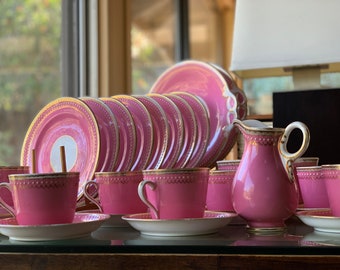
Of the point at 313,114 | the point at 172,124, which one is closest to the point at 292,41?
the point at 313,114

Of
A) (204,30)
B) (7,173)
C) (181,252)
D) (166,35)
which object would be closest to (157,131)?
(7,173)

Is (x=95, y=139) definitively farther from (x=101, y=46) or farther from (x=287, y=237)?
(x=101, y=46)

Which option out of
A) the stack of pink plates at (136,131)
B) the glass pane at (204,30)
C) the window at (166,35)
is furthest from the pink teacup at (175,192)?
the glass pane at (204,30)

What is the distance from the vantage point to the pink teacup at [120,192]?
0.98 metres

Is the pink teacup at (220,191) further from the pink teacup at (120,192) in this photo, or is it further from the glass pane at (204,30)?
the glass pane at (204,30)

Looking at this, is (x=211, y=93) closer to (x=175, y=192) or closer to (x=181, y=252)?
(x=175, y=192)

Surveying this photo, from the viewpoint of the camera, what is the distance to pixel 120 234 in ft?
2.86

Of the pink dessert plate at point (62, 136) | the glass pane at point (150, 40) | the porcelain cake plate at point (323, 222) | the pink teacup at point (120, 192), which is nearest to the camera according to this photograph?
the porcelain cake plate at point (323, 222)

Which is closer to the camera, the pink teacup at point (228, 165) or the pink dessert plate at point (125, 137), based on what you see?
the pink teacup at point (228, 165)

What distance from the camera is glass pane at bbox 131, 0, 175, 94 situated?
11.6 feet

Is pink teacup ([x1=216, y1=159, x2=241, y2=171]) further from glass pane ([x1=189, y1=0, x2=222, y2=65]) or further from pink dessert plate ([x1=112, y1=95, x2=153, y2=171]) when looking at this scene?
glass pane ([x1=189, y1=0, x2=222, y2=65])

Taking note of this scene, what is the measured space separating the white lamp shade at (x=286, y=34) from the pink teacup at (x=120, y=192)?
94 cm

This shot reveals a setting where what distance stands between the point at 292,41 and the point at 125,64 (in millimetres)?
1353

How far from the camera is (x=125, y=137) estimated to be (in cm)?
138
